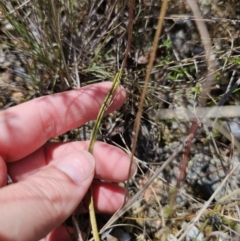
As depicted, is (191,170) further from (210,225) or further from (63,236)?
(63,236)

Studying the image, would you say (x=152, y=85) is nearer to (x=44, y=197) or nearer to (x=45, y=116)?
(x=45, y=116)

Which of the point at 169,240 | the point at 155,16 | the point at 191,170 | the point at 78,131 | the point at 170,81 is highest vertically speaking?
the point at 155,16

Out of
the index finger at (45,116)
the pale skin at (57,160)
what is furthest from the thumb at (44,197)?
the index finger at (45,116)

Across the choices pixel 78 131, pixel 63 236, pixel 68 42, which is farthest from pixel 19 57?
pixel 63 236

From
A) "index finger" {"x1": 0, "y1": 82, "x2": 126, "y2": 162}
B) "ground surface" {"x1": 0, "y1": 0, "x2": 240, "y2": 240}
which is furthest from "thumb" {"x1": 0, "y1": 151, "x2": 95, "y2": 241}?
"ground surface" {"x1": 0, "y1": 0, "x2": 240, "y2": 240}

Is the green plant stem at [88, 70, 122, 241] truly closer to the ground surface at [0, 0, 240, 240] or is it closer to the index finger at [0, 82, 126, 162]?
the index finger at [0, 82, 126, 162]

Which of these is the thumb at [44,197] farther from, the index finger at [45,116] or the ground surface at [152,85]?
the ground surface at [152,85]

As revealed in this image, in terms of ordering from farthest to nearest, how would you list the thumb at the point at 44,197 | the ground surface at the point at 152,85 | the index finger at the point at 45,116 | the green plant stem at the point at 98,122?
1. the ground surface at the point at 152,85
2. the index finger at the point at 45,116
3. the green plant stem at the point at 98,122
4. the thumb at the point at 44,197
